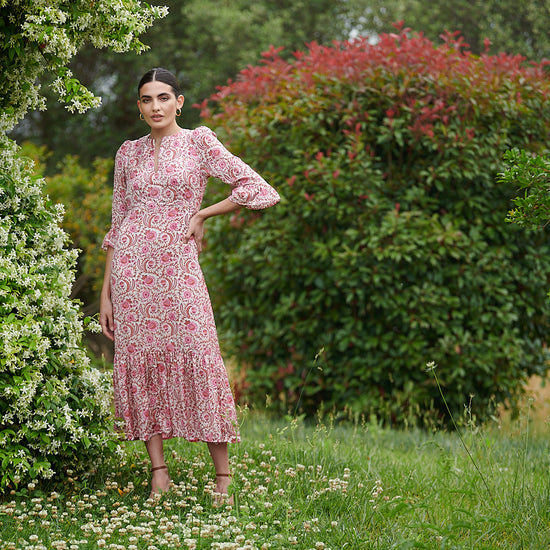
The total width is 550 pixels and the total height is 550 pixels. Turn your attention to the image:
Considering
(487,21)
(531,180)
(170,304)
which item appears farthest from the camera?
(487,21)

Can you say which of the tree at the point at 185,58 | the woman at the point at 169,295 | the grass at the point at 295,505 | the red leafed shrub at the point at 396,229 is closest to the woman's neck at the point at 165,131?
the woman at the point at 169,295

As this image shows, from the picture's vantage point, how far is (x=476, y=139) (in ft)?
17.0

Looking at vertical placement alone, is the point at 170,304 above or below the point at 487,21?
below

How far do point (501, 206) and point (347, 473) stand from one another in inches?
110

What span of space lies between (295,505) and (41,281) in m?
1.55

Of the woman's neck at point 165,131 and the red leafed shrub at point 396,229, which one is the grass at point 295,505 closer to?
the red leafed shrub at point 396,229

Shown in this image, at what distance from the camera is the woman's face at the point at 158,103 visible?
3287 mm

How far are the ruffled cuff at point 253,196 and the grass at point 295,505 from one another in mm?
1017

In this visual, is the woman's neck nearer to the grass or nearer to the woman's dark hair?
the woman's dark hair

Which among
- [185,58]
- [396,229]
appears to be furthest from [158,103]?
[185,58]

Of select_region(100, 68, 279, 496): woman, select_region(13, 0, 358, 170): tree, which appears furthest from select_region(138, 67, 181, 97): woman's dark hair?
select_region(13, 0, 358, 170): tree

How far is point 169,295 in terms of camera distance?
3.20 meters

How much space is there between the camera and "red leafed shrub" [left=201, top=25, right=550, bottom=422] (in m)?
5.17

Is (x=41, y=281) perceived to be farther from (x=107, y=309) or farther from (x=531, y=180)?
(x=531, y=180)
